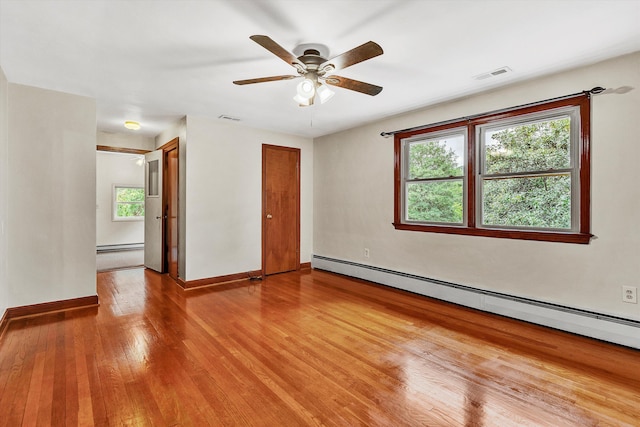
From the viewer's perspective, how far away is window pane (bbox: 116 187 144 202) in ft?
27.4

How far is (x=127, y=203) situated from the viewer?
333 inches

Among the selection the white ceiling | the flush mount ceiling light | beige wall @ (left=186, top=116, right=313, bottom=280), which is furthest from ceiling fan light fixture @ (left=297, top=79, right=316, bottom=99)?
the flush mount ceiling light

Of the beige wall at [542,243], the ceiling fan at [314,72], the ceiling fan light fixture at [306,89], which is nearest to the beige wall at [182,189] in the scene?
the ceiling fan at [314,72]

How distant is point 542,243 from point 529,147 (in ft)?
3.23

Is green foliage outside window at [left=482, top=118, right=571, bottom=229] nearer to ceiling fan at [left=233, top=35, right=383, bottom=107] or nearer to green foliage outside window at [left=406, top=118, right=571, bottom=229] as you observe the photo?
green foliage outside window at [left=406, top=118, right=571, bottom=229]

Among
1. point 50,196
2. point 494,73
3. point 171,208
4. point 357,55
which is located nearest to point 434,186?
point 494,73

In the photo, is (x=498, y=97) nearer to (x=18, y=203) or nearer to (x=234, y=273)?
(x=234, y=273)

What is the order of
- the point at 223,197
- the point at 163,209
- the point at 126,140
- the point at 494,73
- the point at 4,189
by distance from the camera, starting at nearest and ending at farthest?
the point at 494,73 → the point at 4,189 → the point at 223,197 → the point at 163,209 → the point at 126,140

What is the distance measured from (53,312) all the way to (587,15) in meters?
5.41

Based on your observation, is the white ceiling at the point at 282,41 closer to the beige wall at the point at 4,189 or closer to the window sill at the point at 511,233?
the beige wall at the point at 4,189

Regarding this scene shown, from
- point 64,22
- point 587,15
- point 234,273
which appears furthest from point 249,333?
point 587,15

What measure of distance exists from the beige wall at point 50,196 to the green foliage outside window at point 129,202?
17.4 feet

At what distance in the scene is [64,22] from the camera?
2.13 m

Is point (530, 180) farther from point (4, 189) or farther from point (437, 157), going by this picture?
point (4, 189)
